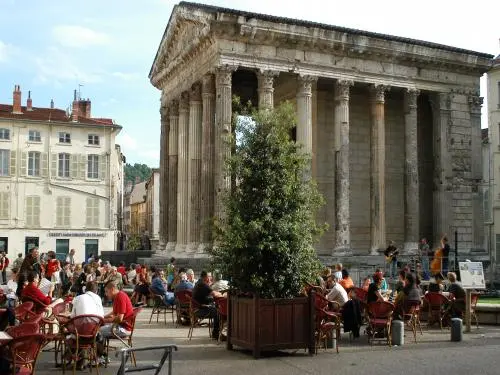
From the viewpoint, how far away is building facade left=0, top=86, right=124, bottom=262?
1545 inches

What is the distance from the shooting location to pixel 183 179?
26078 mm

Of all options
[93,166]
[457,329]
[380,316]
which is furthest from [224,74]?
[93,166]

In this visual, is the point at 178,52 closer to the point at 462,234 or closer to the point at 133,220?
the point at 462,234

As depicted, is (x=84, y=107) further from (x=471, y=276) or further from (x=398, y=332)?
(x=398, y=332)

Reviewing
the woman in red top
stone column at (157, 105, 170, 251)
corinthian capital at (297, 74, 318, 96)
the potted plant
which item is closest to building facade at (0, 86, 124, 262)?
stone column at (157, 105, 170, 251)

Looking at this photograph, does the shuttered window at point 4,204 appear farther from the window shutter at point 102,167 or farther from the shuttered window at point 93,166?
the window shutter at point 102,167

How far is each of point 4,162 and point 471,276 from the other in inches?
1295

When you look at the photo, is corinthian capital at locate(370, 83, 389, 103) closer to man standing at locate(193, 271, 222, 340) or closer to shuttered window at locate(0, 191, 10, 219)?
man standing at locate(193, 271, 222, 340)

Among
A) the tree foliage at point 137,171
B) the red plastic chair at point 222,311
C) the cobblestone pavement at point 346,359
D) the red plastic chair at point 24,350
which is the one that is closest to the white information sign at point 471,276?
the cobblestone pavement at point 346,359

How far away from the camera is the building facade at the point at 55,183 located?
129ft

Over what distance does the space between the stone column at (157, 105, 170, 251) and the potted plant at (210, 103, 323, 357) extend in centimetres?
1763

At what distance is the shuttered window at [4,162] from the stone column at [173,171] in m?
15.4

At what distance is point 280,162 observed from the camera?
1049 cm

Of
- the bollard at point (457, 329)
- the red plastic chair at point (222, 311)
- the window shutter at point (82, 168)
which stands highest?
the window shutter at point (82, 168)
